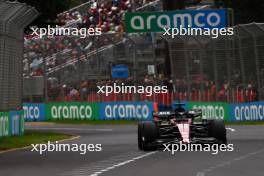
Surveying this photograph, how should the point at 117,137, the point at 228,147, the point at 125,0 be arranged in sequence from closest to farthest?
the point at 228,147, the point at 117,137, the point at 125,0

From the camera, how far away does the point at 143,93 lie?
1476 inches

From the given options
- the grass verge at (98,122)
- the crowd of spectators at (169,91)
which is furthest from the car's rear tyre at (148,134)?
the grass verge at (98,122)

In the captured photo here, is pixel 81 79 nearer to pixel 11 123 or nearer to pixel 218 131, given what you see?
pixel 11 123

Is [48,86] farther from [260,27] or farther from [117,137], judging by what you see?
[117,137]

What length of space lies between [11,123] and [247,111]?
33.8ft

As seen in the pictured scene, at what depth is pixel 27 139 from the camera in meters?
26.2

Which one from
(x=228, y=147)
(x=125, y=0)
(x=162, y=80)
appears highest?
(x=125, y=0)

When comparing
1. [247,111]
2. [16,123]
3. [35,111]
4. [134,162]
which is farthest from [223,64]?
[134,162]

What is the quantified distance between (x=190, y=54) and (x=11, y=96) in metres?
10.3

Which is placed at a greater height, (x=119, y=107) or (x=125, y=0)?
(x=125, y=0)

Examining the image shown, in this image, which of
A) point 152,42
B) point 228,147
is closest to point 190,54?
point 152,42

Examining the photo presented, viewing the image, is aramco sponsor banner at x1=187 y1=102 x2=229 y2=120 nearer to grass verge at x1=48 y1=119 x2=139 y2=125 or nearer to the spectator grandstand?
the spectator grandstand

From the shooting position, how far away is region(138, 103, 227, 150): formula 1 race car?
19.1 m

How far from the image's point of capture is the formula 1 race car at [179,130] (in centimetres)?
1912
